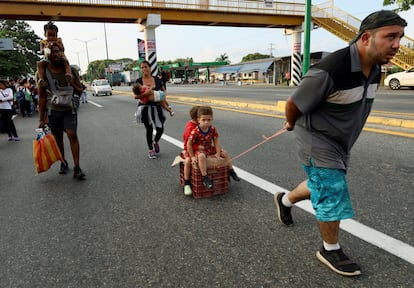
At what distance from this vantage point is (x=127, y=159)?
5.59 metres

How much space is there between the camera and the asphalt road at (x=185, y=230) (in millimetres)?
2229

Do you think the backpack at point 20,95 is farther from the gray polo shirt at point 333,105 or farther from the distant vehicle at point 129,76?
the distant vehicle at point 129,76

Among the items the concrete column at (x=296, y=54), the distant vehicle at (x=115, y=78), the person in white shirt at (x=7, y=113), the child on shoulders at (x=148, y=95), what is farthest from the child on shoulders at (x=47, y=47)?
the distant vehicle at (x=115, y=78)

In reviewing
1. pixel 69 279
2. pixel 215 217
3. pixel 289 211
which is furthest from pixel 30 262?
pixel 289 211

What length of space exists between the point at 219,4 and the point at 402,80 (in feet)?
46.0

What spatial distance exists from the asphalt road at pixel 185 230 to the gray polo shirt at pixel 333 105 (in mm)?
800

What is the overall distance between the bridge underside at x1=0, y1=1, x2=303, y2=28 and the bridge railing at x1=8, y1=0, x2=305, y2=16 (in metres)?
0.27

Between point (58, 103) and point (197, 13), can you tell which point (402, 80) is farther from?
point (58, 103)

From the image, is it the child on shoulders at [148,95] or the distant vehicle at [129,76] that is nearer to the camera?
the child on shoulders at [148,95]

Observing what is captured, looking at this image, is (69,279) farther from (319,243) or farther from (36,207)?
(319,243)

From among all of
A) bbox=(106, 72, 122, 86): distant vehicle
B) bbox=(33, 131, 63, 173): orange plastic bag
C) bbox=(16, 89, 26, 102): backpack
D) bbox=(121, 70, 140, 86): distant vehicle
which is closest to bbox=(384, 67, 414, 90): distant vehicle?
bbox=(33, 131, 63, 173): orange plastic bag

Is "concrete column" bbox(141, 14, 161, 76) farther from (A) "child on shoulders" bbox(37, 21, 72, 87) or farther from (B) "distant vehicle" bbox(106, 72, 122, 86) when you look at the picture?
(B) "distant vehicle" bbox(106, 72, 122, 86)

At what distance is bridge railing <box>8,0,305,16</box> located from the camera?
2147cm

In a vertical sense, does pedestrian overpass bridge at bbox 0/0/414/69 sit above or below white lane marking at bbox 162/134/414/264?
above
